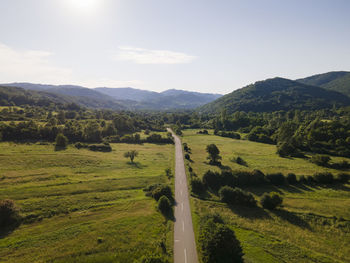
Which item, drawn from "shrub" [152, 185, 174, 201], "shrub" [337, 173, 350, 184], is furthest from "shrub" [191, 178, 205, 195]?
"shrub" [337, 173, 350, 184]

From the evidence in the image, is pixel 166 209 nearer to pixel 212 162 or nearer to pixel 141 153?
pixel 212 162

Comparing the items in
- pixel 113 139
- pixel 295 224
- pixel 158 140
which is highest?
pixel 158 140

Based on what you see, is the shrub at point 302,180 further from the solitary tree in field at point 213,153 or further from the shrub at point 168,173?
the shrub at point 168,173

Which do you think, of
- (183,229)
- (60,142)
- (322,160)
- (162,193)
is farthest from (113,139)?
(322,160)

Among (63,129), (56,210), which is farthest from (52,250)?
(63,129)

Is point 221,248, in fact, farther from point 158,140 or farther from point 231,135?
point 231,135
